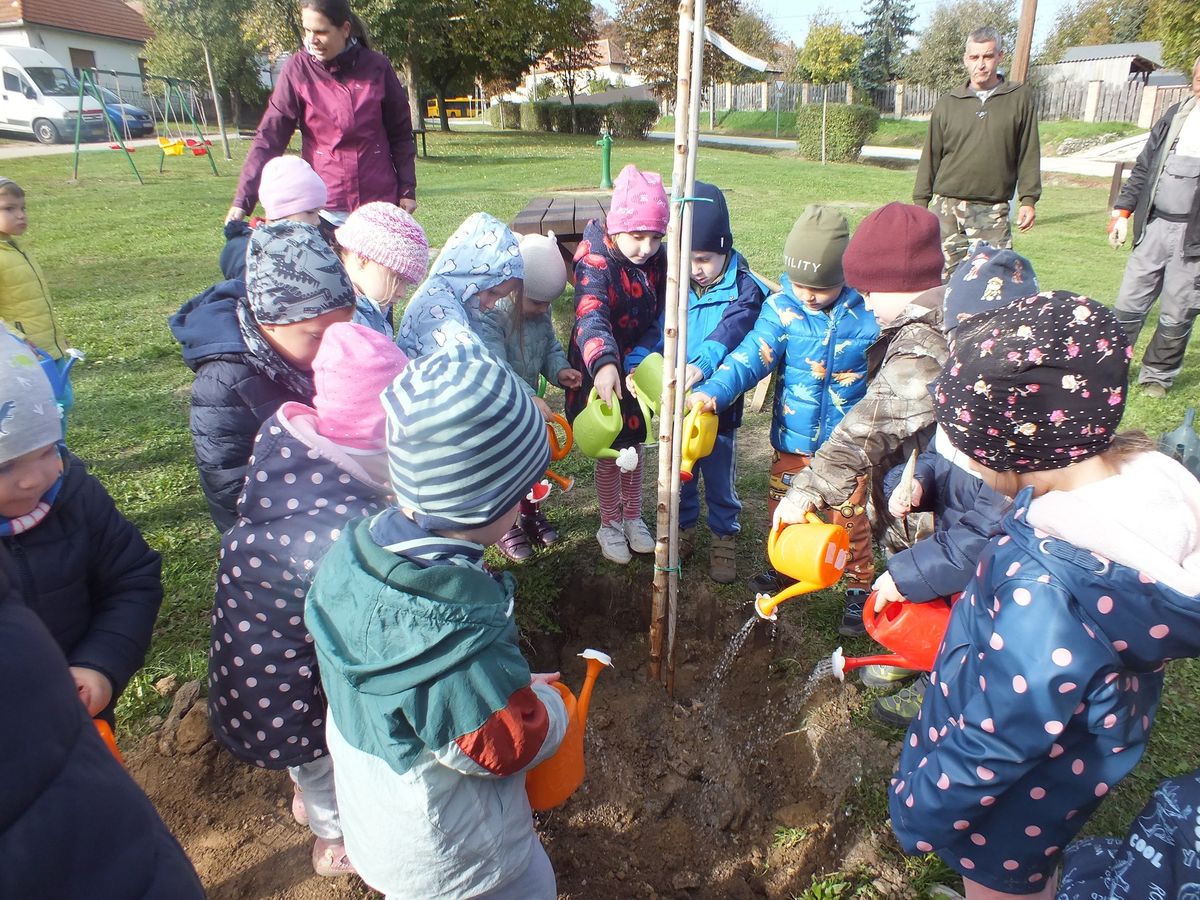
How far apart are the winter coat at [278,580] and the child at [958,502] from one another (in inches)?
52.5

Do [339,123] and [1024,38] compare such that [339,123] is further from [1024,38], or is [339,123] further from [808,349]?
[1024,38]

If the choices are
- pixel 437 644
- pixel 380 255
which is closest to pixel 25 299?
pixel 380 255

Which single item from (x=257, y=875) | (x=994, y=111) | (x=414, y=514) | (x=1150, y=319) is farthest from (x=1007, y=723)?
(x=1150, y=319)

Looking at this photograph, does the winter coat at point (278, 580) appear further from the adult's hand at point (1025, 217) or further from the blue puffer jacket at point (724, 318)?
the adult's hand at point (1025, 217)

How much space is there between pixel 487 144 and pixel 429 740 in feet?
86.0

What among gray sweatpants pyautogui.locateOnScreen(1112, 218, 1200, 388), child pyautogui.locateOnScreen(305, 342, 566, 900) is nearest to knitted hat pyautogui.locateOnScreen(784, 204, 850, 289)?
child pyautogui.locateOnScreen(305, 342, 566, 900)

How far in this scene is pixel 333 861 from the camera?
1978 mm

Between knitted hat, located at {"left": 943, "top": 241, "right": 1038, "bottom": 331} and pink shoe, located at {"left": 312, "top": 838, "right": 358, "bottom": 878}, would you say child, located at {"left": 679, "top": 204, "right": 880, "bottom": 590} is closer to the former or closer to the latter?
knitted hat, located at {"left": 943, "top": 241, "right": 1038, "bottom": 331}

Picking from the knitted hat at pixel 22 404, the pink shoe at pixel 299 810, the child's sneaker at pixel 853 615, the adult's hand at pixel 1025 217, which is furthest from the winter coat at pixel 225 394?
the adult's hand at pixel 1025 217

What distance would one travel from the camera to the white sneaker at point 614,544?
125 inches

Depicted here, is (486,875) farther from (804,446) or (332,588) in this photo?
(804,446)

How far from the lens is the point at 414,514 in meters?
1.32

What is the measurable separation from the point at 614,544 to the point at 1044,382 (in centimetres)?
207

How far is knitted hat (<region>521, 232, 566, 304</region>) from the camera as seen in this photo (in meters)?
3.02
